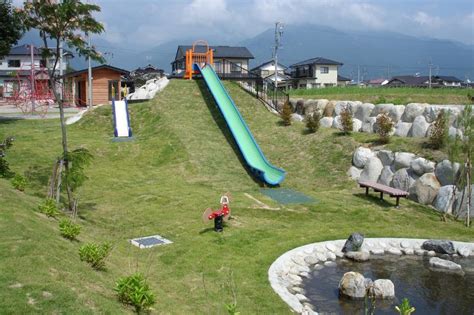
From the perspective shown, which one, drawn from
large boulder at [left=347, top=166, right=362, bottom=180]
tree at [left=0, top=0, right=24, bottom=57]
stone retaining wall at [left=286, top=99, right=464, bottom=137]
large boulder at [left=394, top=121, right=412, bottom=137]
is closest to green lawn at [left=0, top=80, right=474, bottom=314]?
large boulder at [left=347, top=166, right=362, bottom=180]

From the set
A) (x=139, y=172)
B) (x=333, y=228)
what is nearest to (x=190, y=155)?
(x=139, y=172)

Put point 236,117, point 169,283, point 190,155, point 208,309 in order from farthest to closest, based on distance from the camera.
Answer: point 236,117 → point 190,155 → point 169,283 → point 208,309

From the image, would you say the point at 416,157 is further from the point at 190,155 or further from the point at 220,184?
the point at 190,155

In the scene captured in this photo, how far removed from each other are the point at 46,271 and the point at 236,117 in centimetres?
1870

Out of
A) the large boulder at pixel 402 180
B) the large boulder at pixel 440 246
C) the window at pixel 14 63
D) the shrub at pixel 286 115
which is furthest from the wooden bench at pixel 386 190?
the window at pixel 14 63

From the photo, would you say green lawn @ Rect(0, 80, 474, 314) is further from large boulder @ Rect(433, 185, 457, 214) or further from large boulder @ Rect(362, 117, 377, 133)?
large boulder @ Rect(362, 117, 377, 133)

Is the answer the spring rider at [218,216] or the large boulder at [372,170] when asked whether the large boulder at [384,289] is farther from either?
the large boulder at [372,170]

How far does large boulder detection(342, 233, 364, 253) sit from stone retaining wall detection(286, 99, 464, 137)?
6.95 m

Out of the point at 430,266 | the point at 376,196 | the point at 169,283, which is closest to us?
the point at 169,283

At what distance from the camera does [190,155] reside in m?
21.0

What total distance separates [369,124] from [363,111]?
1236 millimetres

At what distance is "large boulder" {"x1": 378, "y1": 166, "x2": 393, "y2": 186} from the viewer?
18.9 metres

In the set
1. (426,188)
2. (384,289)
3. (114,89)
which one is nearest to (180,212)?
(384,289)

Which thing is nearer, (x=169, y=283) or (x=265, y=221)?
(x=169, y=283)
